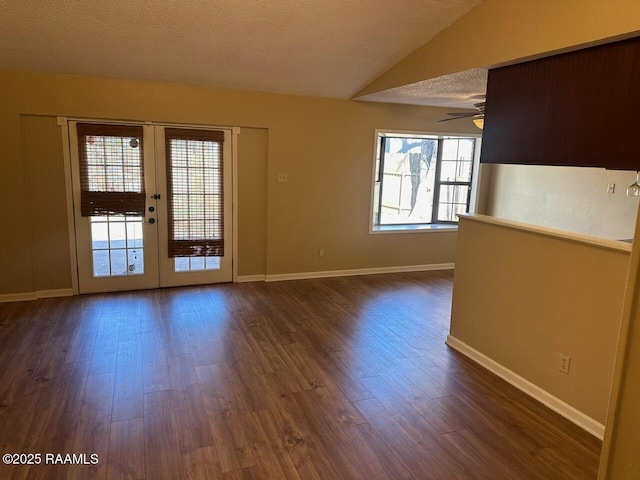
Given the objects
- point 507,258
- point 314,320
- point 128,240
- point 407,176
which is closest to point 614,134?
point 507,258

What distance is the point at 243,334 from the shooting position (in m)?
3.86

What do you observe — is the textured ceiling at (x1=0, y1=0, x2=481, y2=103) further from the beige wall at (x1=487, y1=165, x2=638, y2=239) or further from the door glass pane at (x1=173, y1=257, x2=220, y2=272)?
the beige wall at (x1=487, y1=165, x2=638, y2=239)

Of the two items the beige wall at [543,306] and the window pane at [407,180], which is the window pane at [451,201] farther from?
the beige wall at [543,306]

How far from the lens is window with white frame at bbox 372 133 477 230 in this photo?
6.34m

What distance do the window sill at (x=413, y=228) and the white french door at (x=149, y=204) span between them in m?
2.20

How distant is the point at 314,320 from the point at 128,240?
2.43 m

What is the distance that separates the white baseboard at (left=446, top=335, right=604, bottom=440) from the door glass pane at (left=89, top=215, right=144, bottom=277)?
11.9ft

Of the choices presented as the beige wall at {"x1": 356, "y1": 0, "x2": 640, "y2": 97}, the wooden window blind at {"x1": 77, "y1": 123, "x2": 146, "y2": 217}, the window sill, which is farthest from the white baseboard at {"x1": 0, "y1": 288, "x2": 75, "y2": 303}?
the beige wall at {"x1": 356, "y1": 0, "x2": 640, "y2": 97}

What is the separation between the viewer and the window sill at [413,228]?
614 centimetres

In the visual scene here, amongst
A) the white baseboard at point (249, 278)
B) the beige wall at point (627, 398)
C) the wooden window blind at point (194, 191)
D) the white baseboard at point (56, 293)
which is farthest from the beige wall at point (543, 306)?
the white baseboard at point (56, 293)

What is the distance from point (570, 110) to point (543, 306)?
1290mm

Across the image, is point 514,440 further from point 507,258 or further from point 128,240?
point 128,240

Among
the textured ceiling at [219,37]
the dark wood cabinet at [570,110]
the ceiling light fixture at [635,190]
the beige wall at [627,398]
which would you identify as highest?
the textured ceiling at [219,37]

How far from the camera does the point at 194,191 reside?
16.7ft
